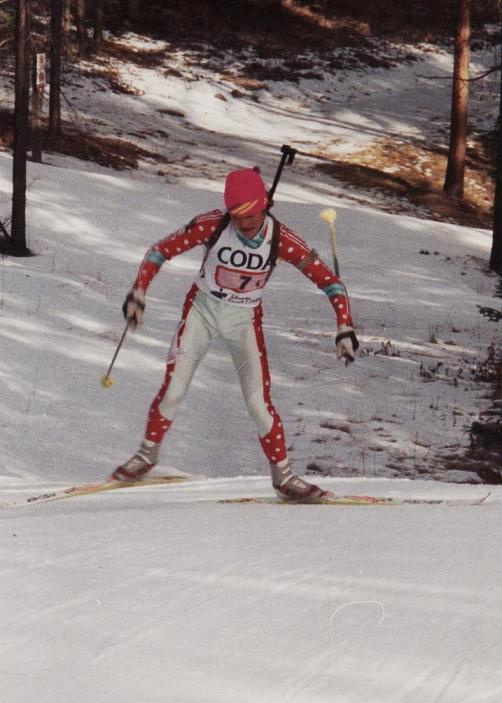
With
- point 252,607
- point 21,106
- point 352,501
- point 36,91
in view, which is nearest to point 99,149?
point 36,91

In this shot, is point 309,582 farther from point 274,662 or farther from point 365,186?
point 365,186

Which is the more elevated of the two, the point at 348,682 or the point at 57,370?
the point at 348,682

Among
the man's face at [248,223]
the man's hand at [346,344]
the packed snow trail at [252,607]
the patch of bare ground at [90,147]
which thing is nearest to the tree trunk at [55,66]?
the patch of bare ground at [90,147]

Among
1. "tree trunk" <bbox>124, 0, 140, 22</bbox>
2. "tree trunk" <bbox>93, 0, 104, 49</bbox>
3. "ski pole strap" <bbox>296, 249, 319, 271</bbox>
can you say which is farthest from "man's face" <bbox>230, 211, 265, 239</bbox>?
"tree trunk" <bbox>124, 0, 140, 22</bbox>

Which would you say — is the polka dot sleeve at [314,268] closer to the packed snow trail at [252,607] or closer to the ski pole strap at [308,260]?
the ski pole strap at [308,260]

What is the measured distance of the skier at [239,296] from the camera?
6586 mm

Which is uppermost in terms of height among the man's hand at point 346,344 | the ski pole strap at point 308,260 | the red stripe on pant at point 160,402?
the ski pole strap at point 308,260

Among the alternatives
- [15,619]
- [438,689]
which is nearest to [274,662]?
[438,689]

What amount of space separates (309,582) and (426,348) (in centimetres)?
Answer: 931

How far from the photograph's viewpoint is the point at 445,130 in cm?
3266

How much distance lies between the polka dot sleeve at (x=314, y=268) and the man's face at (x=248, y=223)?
8.9 inches

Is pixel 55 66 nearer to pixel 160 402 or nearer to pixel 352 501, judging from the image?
pixel 160 402

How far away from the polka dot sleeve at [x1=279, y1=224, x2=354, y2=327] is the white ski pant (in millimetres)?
436

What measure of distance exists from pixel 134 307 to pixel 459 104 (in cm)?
1897
